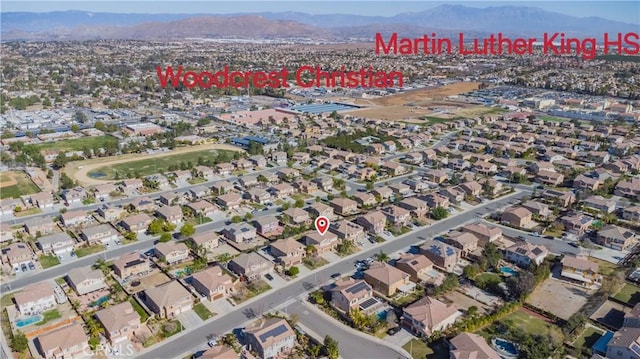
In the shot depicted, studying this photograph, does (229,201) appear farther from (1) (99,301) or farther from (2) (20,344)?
(2) (20,344)

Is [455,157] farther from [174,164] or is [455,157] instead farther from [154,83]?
[154,83]

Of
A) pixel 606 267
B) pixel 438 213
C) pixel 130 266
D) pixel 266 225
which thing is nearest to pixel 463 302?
pixel 606 267

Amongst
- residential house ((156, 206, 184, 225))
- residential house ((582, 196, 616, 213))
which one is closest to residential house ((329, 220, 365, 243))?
residential house ((156, 206, 184, 225))

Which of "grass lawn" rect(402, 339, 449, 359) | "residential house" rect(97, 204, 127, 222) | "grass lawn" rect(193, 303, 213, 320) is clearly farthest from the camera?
"residential house" rect(97, 204, 127, 222)

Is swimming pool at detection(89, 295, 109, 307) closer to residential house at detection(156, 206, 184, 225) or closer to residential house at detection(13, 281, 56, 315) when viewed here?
residential house at detection(13, 281, 56, 315)

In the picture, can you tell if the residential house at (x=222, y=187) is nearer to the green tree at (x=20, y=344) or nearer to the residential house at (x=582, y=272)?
the green tree at (x=20, y=344)

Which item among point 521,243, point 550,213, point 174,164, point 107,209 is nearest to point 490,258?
point 521,243

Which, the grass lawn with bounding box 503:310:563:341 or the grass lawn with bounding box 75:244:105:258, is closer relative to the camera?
the grass lawn with bounding box 503:310:563:341
